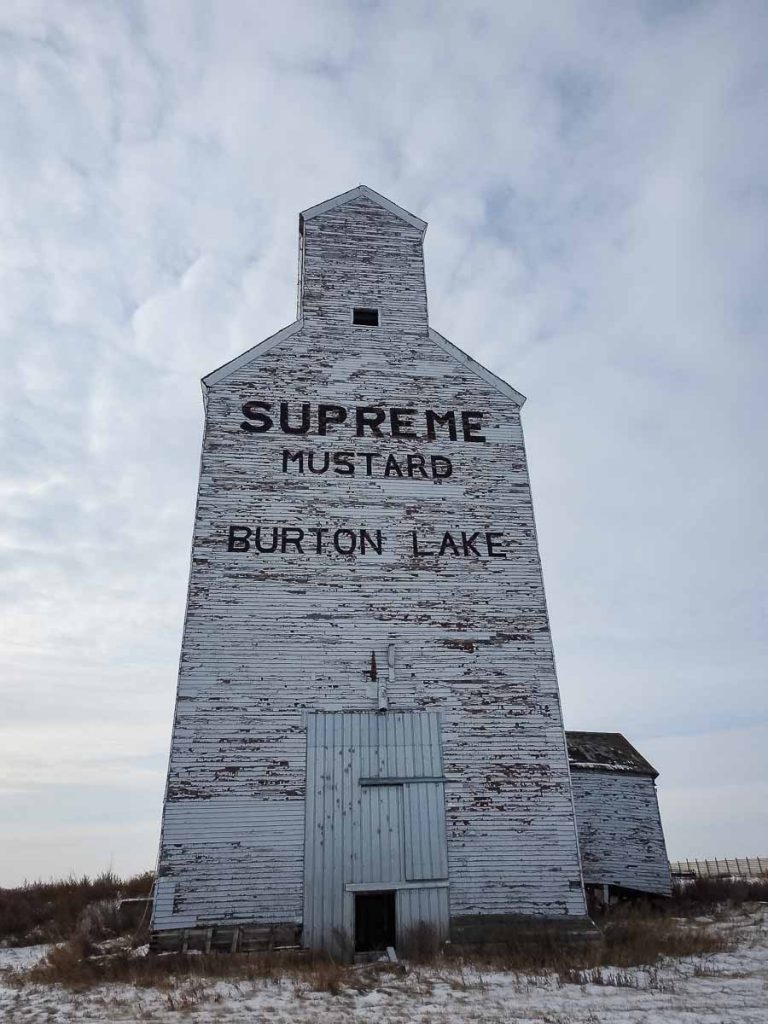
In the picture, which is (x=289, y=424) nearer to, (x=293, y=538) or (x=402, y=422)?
(x=402, y=422)

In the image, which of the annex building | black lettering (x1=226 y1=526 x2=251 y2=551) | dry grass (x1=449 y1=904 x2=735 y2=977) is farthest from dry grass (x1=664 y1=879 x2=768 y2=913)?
black lettering (x1=226 y1=526 x2=251 y2=551)

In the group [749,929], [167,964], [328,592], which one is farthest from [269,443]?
[749,929]

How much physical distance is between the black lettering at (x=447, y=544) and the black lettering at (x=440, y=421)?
98.0 inches

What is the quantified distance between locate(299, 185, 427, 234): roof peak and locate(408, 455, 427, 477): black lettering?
22.8 feet

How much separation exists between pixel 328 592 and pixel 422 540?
231cm

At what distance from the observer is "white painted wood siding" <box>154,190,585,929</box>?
A: 40.8 feet

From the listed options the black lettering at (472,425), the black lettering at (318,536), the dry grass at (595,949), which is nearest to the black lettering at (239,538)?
the black lettering at (318,536)

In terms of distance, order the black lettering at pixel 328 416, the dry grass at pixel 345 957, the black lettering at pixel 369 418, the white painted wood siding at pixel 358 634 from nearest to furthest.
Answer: the dry grass at pixel 345 957 < the white painted wood siding at pixel 358 634 < the black lettering at pixel 328 416 < the black lettering at pixel 369 418

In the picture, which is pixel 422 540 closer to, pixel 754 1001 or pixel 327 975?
pixel 327 975

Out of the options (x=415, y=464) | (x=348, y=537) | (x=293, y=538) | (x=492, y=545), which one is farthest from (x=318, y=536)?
(x=492, y=545)

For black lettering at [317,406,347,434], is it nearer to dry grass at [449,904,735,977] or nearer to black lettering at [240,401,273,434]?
black lettering at [240,401,273,434]

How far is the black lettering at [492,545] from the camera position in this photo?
1520 centimetres

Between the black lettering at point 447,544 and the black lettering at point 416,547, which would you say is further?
the black lettering at point 447,544

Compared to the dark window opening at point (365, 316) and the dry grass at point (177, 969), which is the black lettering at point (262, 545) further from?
the dry grass at point (177, 969)
